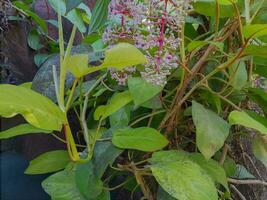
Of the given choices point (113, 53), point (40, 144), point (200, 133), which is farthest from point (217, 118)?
point (40, 144)

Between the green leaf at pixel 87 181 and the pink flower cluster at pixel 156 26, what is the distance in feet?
0.42

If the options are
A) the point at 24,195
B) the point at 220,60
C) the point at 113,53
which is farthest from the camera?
the point at 24,195

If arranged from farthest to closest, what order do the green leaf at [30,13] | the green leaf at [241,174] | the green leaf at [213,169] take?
the green leaf at [30,13] → the green leaf at [241,174] → the green leaf at [213,169]

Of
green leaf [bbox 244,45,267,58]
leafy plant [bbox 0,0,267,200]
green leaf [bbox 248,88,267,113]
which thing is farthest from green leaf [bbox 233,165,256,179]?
green leaf [bbox 244,45,267,58]

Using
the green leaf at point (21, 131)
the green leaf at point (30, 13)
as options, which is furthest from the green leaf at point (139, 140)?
the green leaf at point (30, 13)

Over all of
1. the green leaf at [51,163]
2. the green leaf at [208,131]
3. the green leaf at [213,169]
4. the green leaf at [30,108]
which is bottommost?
the green leaf at [51,163]

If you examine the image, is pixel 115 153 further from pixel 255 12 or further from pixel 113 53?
pixel 255 12

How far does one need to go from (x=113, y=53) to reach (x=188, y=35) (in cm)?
22

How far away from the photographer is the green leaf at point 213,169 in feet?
1.54

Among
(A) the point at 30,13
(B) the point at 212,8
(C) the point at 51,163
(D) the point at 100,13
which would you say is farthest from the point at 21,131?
(A) the point at 30,13

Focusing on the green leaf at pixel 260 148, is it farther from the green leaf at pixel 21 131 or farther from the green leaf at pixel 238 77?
the green leaf at pixel 21 131

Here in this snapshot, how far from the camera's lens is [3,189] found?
104cm

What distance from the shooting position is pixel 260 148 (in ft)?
1.78

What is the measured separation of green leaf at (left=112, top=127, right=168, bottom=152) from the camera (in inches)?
17.7
